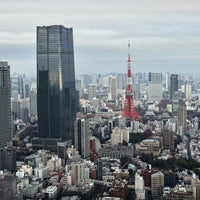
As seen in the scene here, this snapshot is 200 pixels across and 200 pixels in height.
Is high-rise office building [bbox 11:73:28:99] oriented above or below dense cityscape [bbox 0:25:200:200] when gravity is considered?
above

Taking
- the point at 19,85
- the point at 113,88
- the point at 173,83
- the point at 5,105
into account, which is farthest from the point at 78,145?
the point at 173,83

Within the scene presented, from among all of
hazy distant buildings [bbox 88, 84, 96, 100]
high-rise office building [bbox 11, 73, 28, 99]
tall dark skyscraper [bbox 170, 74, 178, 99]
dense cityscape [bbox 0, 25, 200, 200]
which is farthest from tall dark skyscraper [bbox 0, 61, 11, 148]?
tall dark skyscraper [bbox 170, 74, 178, 99]

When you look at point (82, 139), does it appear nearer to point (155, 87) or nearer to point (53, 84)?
point (53, 84)

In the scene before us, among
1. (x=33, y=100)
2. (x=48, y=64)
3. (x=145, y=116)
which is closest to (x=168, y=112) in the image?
(x=145, y=116)

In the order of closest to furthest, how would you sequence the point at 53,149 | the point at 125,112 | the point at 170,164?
the point at 170,164 < the point at 53,149 < the point at 125,112

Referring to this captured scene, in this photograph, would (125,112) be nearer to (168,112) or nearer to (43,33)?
(168,112)

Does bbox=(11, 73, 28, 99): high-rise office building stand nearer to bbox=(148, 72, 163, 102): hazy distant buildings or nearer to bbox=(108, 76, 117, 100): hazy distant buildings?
bbox=(108, 76, 117, 100): hazy distant buildings

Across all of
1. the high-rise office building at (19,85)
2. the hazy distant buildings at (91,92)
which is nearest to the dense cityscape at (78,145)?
the high-rise office building at (19,85)
